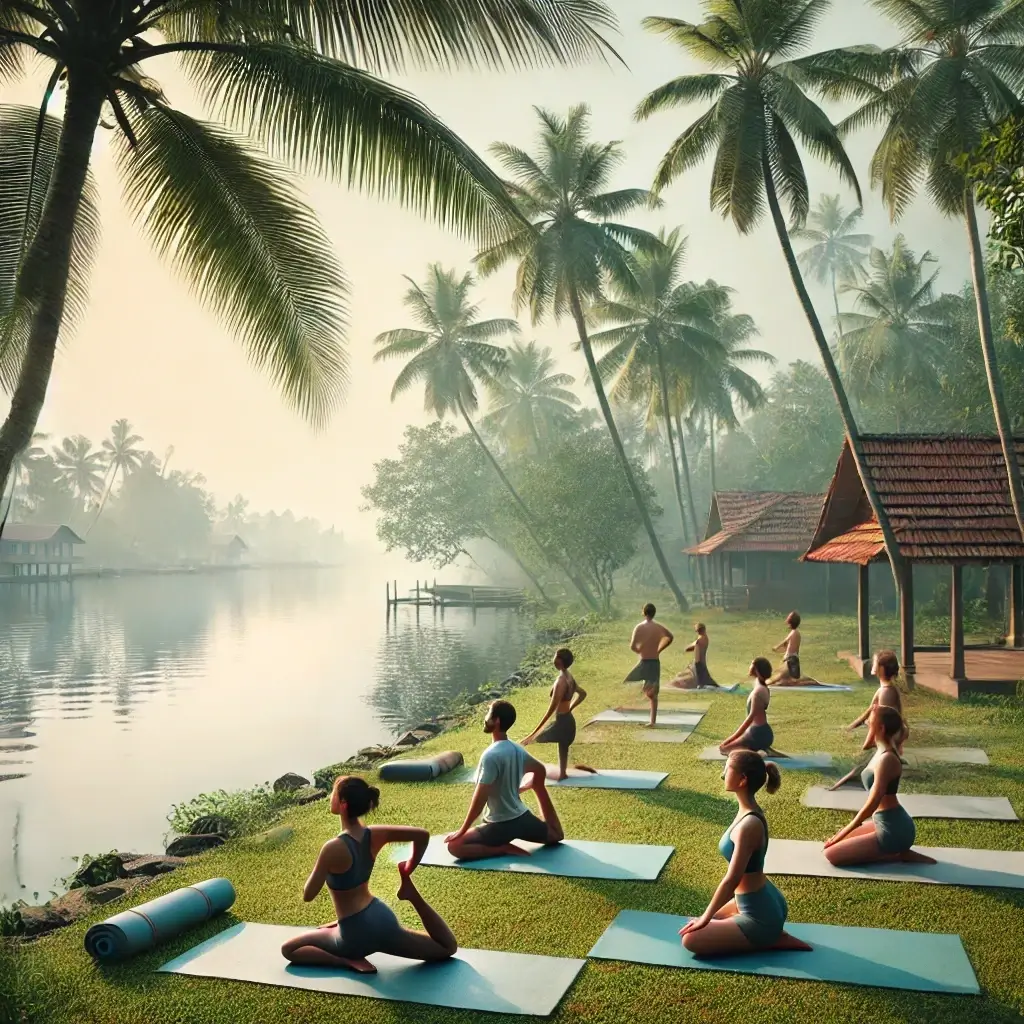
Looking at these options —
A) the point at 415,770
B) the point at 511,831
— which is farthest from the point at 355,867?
the point at 415,770

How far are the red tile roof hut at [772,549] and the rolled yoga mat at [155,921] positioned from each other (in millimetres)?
29290

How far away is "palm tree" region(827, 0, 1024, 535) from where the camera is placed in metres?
18.1

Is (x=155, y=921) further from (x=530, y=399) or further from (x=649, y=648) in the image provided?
(x=530, y=399)

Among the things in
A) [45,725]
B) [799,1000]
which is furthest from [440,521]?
[799,1000]

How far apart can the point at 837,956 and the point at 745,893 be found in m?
0.71

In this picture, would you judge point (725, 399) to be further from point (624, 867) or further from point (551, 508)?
point (624, 867)

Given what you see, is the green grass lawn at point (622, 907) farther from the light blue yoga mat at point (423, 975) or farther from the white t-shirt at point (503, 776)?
the white t-shirt at point (503, 776)

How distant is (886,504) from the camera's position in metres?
17.7

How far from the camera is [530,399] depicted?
62.3 m

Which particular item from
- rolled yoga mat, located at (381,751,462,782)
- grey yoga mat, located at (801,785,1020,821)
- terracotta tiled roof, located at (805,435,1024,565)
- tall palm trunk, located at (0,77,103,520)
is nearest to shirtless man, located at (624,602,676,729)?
rolled yoga mat, located at (381,751,462,782)

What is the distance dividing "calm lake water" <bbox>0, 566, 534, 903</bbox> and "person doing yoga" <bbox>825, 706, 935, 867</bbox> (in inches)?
356

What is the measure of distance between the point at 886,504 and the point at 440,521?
40.9 meters

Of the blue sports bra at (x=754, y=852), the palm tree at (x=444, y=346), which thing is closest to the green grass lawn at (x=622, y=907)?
the blue sports bra at (x=754, y=852)

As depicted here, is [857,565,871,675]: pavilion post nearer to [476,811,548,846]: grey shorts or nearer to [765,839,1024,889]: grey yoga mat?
[765,839,1024,889]: grey yoga mat
